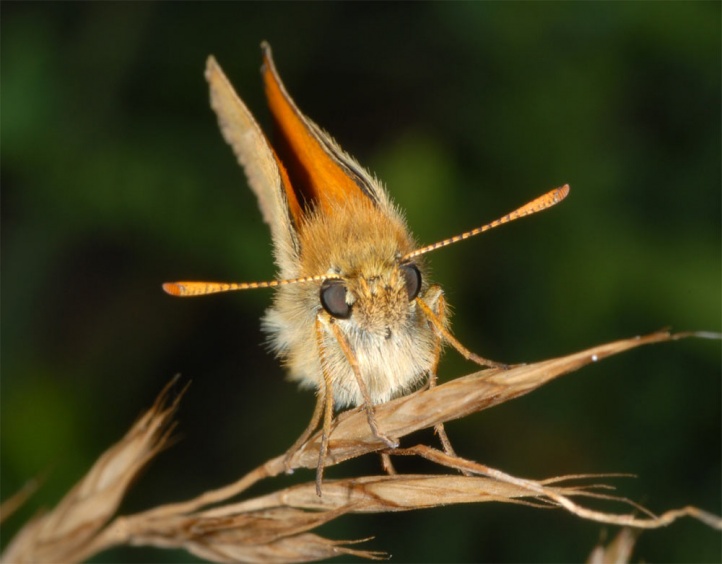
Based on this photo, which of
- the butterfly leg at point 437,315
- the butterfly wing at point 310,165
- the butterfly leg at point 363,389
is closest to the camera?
the butterfly leg at point 363,389

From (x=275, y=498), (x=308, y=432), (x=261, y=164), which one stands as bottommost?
(x=275, y=498)

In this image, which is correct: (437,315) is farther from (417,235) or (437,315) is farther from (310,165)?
(417,235)

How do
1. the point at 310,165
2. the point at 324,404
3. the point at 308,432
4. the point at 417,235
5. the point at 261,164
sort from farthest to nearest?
1. the point at 417,235
2. the point at 261,164
3. the point at 310,165
4. the point at 324,404
5. the point at 308,432

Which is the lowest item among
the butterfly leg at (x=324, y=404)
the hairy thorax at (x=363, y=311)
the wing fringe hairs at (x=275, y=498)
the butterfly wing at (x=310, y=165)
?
the wing fringe hairs at (x=275, y=498)

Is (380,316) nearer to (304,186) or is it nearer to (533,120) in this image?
(304,186)

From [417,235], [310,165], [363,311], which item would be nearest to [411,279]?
[363,311]

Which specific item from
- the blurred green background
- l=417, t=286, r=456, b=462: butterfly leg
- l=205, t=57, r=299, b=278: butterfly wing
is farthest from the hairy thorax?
the blurred green background

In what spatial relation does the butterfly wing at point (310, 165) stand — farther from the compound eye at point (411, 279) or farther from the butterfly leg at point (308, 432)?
the butterfly leg at point (308, 432)

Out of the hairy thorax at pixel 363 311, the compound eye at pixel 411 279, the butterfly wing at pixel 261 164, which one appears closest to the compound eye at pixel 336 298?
the hairy thorax at pixel 363 311
